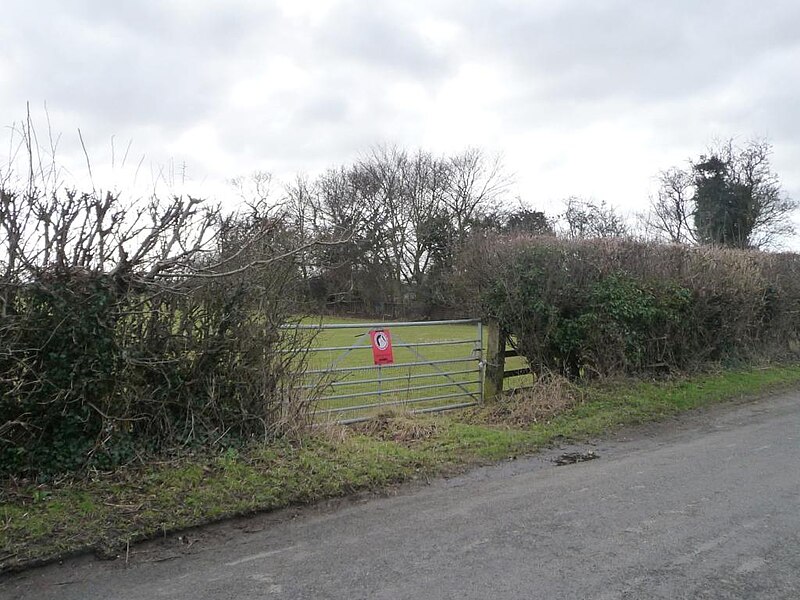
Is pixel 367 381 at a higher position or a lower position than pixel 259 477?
higher

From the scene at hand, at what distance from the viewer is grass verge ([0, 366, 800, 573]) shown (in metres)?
4.50

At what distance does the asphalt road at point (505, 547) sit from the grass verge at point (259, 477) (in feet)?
0.64

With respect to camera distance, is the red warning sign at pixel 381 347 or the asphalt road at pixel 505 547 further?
the red warning sign at pixel 381 347

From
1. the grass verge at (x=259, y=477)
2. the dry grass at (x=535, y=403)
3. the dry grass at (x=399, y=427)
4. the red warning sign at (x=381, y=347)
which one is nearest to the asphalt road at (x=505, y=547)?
the grass verge at (x=259, y=477)

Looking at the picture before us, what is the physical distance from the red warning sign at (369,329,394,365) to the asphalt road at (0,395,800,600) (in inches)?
118

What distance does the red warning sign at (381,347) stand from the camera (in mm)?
9078

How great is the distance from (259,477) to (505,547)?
2.47 metres

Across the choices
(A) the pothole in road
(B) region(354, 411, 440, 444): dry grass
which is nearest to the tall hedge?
(B) region(354, 411, 440, 444): dry grass

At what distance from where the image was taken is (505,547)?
4410 millimetres

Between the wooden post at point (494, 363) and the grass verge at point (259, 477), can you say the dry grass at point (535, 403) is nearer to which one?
the grass verge at point (259, 477)

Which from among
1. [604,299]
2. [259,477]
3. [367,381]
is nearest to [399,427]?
[367,381]

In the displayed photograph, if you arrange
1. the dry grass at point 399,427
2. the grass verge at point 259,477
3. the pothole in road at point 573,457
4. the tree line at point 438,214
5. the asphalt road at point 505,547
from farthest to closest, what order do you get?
the tree line at point 438,214
the dry grass at point 399,427
the pothole in road at point 573,457
the grass verge at point 259,477
the asphalt road at point 505,547

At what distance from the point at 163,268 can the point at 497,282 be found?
612 cm

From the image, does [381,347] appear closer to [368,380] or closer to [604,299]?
[368,380]
